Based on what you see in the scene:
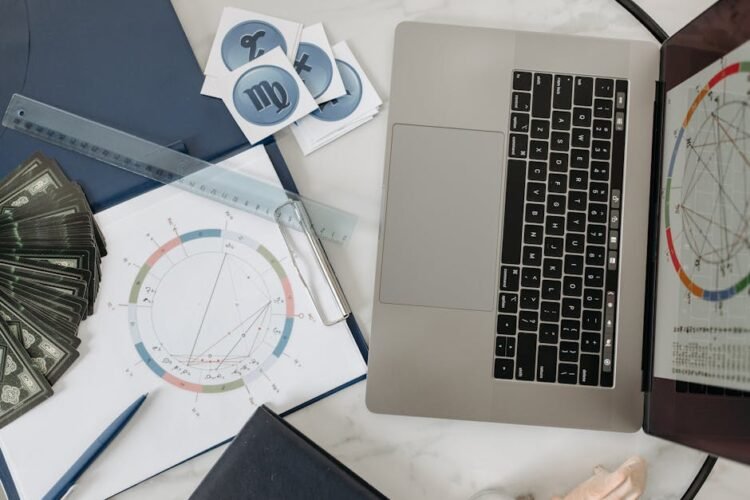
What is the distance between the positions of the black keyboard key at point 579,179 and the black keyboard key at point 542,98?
2.4 inches

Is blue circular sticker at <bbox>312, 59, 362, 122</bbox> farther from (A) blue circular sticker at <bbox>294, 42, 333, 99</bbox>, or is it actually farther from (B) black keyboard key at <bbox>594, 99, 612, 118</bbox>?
(B) black keyboard key at <bbox>594, 99, 612, 118</bbox>

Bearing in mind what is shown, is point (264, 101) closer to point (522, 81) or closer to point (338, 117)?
point (338, 117)

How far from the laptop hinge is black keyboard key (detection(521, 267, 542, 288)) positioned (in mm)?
100

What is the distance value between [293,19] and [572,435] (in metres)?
0.49

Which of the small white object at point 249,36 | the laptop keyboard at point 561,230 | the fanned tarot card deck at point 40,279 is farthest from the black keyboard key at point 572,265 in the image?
the fanned tarot card deck at point 40,279

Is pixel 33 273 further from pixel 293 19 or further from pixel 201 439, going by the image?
pixel 293 19

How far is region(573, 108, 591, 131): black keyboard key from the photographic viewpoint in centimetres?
59

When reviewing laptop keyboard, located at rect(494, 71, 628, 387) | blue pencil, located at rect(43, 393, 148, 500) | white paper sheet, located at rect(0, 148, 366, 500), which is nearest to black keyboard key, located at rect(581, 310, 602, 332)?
laptop keyboard, located at rect(494, 71, 628, 387)

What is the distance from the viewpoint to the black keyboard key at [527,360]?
0.58m

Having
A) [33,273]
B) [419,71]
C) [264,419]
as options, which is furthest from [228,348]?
[419,71]

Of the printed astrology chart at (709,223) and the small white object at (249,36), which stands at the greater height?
the small white object at (249,36)

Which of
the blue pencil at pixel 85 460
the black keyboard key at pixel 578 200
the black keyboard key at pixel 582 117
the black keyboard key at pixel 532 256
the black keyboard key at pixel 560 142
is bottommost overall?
the blue pencil at pixel 85 460

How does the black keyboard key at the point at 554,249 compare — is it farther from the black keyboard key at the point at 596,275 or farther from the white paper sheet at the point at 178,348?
the white paper sheet at the point at 178,348

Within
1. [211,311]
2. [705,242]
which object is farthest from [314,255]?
[705,242]
